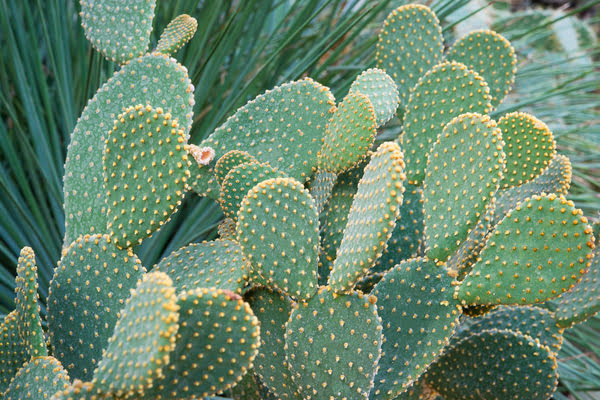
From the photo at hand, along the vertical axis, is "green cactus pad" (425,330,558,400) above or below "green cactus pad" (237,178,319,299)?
below

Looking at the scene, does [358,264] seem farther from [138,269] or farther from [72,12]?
[72,12]

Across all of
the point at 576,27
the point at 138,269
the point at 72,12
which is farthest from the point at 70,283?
the point at 576,27

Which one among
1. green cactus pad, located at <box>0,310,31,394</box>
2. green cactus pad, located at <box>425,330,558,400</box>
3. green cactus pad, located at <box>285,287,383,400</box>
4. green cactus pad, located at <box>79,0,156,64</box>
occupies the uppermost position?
green cactus pad, located at <box>79,0,156,64</box>

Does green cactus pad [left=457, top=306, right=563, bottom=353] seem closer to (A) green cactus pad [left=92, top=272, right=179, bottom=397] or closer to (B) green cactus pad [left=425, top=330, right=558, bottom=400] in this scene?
(B) green cactus pad [left=425, top=330, right=558, bottom=400]

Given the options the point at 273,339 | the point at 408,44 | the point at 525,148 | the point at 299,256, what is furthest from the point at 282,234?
the point at 408,44

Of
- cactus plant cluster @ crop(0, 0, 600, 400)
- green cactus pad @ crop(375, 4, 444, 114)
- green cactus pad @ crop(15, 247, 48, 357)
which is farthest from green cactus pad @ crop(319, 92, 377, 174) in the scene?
green cactus pad @ crop(15, 247, 48, 357)

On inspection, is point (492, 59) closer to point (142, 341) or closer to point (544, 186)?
point (544, 186)
